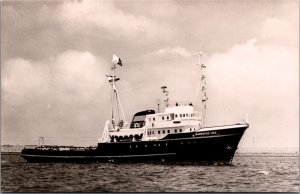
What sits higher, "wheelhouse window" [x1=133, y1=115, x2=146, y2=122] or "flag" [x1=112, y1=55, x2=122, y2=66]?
"flag" [x1=112, y1=55, x2=122, y2=66]

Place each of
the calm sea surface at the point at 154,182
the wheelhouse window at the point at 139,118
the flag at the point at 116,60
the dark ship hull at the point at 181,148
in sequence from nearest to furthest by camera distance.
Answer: the calm sea surface at the point at 154,182, the flag at the point at 116,60, the dark ship hull at the point at 181,148, the wheelhouse window at the point at 139,118

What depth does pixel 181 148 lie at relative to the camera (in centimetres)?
2506

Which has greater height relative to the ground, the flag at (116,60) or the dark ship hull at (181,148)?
the flag at (116,60)

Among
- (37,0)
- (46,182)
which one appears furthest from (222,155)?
(37,0)

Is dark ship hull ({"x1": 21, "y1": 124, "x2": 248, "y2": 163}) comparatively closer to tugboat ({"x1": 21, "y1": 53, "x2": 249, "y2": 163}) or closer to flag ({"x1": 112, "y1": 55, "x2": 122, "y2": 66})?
tugboat ({"x1": 21, "y1": 53, "x2": 249, "y2": 163})

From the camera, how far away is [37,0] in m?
17.2

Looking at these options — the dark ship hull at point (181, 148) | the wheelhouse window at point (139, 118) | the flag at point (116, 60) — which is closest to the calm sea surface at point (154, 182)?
the dark ship hull at point (181, 148)

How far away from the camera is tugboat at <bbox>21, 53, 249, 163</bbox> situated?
24.6 metres

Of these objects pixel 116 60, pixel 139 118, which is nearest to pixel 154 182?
pixel 116 60

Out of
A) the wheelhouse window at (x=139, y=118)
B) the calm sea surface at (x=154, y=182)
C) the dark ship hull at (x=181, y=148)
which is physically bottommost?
the calm sea surface at (x=154, y=182)

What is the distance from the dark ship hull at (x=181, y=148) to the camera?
24594mm

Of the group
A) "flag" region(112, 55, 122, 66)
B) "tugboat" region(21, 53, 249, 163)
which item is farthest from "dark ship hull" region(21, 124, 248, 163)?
"flag" region(112, 55, 122, 66)

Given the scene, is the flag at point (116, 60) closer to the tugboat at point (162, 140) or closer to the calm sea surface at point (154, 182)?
the tugboat at point (162, 140)

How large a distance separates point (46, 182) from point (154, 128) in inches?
425
